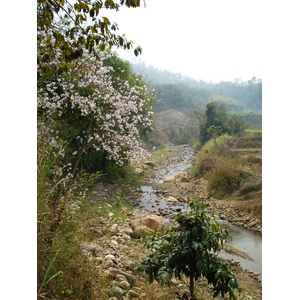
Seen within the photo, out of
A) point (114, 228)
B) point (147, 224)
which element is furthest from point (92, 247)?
point (147, 224)

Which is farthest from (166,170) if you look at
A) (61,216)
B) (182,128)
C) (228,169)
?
(61,216)

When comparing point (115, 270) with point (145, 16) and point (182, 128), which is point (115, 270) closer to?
point (182, 128)

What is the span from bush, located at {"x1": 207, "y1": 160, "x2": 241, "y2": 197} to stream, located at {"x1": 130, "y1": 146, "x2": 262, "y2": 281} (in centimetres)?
46

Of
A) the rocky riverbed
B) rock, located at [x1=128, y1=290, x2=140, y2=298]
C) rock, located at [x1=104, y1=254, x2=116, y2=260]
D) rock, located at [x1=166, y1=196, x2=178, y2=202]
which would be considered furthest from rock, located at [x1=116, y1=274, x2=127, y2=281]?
rock, located at [x1=166, y1=196, x2=178, y2=202]

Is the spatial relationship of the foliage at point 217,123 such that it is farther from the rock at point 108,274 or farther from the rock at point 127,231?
the rock at point 108,274

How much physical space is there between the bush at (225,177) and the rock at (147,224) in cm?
81

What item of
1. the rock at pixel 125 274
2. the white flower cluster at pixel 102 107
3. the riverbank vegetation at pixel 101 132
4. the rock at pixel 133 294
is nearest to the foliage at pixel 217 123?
the riverbank vegetation at pixel 101 132

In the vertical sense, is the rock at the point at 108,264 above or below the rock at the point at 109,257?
below

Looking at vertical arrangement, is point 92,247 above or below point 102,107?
below

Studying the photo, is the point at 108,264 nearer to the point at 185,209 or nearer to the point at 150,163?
the point at 185,209

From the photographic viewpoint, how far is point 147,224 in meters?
2.66

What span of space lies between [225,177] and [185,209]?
0.93m

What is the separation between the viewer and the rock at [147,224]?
2.62 metres
